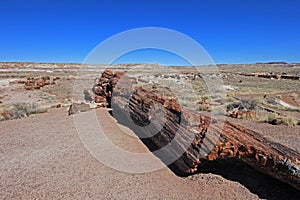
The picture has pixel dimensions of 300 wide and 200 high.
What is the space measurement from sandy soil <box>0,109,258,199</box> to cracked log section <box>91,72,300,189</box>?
0.43 m

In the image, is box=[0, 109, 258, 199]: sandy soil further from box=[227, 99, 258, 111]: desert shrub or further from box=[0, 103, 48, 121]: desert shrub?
box=[227, 99, 258, 111]: desert shrub

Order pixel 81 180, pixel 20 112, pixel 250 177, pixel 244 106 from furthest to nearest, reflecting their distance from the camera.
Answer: pixel 244 106 → pixel 20 112 → pixel 250 177 → pixel 81 180

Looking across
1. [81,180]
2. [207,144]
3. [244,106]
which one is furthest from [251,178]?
[244,106]

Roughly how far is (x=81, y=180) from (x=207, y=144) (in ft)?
8.08

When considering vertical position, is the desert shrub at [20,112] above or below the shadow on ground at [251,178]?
below

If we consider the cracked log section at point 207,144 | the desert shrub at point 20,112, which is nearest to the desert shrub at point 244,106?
the cracked log section at point 207,144

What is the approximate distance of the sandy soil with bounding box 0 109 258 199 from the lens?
14.5 feet

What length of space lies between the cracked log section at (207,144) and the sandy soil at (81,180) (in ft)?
1.42

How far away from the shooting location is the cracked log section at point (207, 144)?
441 cm

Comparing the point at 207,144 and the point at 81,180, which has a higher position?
the point at 207,144

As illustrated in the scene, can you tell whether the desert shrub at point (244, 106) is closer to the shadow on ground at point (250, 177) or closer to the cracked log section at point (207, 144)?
the cracked log section at point (207, 144)

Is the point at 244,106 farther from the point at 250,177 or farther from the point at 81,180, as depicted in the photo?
the point at 81,180

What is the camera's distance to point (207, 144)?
4875 millimetres

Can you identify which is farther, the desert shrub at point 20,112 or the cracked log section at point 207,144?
the desert shrub at point 20,112
